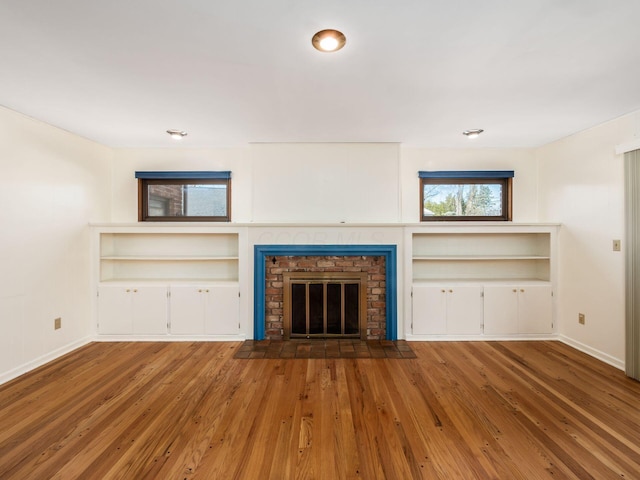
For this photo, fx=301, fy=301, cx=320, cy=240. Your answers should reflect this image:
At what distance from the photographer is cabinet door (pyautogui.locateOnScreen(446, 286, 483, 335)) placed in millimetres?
3750

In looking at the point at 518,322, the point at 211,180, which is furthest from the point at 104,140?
the point at 518,322

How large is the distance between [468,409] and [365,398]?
77 centimetres

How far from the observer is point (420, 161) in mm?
4117

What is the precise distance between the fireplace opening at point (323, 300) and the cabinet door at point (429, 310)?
0.64 metres

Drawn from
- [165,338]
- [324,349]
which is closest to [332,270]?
[324,349]

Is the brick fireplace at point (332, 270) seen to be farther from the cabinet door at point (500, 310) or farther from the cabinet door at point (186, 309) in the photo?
the cabinet door at point (500, 310)

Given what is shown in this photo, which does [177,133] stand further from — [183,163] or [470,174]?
[470,174]

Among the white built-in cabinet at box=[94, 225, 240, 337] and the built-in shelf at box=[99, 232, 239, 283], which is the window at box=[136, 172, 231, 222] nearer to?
the built-in shelf at box=[99, 232, 239, 283]

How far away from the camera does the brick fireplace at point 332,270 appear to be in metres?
3.77

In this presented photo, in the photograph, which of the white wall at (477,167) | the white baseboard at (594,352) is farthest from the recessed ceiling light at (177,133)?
the white baseboard at (594,352)

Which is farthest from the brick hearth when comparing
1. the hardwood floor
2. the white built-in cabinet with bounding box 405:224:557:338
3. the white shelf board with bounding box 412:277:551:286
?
the hardwood floor

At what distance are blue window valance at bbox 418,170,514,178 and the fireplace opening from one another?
5.34ft

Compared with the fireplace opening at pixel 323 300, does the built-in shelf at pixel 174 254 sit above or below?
above

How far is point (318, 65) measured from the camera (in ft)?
6.69
